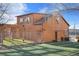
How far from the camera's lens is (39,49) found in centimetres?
232

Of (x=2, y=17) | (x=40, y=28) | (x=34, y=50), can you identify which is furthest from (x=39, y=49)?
(x=2, y=17)

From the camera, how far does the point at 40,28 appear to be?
7.72 ft

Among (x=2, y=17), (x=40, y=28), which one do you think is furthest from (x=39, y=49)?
(x=2, y=17)

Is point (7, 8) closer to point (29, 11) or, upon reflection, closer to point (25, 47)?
point (29, 11)

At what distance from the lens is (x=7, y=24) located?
7.68ft

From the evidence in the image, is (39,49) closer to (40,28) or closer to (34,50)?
(34,50)

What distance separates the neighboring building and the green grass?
0.15 ft

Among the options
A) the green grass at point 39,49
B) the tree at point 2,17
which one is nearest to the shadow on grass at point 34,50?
the green grass at point 39,49

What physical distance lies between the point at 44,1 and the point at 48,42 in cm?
37

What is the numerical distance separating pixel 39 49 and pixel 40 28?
0.62ft

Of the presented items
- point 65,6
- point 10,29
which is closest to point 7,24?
point 10,29

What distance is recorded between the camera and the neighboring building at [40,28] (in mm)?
2336

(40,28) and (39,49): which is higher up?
(40,28)

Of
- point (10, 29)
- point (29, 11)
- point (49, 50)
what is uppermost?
point (29, 11)
